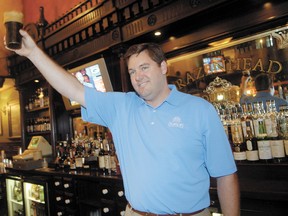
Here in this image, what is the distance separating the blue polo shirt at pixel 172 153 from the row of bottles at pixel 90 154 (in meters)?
1.33

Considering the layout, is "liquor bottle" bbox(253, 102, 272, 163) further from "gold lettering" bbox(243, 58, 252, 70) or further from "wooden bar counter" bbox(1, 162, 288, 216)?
"gold lettering" bbox(243, 58, 252, 70)

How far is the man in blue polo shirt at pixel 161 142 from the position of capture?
1.24 meters

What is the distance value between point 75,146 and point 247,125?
7.51 feet

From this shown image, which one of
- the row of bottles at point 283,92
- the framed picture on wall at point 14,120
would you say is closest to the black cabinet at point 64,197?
the row of bottles at point 283,92

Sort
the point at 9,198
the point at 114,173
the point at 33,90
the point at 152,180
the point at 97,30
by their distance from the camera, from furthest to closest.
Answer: the point at 33,90, the point at 9,198, the point at 97,30, the point at 114,173, the point at 152,180

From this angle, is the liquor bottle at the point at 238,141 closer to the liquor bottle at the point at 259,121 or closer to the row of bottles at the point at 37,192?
the liquor bottle at the point at 259,121

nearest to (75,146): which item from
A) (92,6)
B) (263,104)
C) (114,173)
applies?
(114,173)

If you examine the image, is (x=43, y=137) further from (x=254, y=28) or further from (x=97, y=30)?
(x=254, y=28)

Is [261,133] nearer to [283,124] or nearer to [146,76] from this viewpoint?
[283,124]

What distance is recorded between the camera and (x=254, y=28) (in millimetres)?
2129

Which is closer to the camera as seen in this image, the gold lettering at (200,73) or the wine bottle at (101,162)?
the gold lettering at (200,73)

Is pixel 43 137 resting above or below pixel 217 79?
below

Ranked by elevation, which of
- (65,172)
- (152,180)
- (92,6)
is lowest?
(65,172)

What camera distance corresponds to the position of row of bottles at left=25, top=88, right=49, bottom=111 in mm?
4549
